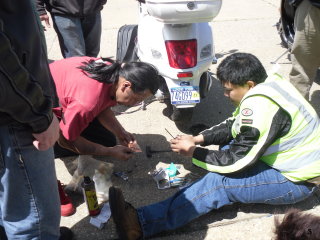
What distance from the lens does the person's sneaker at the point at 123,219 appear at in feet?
6.81

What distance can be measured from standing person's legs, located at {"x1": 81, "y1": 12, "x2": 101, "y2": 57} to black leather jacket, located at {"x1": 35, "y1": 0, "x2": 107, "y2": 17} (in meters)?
0.12

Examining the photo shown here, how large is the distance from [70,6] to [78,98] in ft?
4.70

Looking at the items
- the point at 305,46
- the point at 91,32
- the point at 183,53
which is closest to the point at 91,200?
the point at 183,53

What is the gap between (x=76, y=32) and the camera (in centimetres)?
350

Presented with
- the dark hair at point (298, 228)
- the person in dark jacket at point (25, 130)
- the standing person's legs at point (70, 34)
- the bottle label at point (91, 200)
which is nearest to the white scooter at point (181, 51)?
the standing person's legs at point (70, 34)

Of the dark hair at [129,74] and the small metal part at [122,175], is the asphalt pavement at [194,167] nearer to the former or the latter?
the small metal part at [122,175]

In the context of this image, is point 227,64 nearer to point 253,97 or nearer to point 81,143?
point 253,97

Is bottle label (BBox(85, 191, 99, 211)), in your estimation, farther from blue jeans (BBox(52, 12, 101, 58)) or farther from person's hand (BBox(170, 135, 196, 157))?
blue jeans (BBox(52, 12, 101, 58))

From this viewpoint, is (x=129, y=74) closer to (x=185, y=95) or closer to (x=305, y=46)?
(x=185, y=95)

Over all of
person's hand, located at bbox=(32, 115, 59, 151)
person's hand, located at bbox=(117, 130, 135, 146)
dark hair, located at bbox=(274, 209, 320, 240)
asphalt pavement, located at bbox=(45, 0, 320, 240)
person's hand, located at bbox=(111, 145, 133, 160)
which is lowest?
asphalt pavement, located at bbox=(45, 0, 320, 240)

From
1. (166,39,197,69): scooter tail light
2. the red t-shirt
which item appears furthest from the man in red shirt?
(166,39,197,69): scooter tail light

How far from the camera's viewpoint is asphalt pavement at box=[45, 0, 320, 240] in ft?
7.56

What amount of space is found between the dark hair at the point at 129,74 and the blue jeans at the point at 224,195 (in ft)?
2.40

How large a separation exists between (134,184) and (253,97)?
1.11 metres
